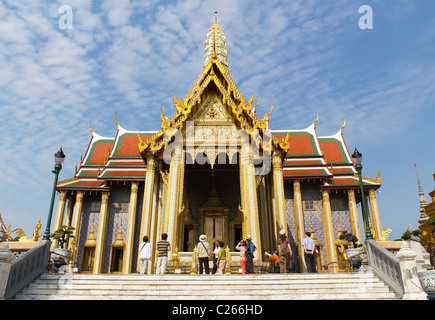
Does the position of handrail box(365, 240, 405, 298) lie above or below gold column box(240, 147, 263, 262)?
below

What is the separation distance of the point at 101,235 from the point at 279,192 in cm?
984

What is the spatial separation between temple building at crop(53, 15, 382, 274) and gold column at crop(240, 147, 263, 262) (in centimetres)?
4

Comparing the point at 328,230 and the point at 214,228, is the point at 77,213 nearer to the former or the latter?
the point at 214,228

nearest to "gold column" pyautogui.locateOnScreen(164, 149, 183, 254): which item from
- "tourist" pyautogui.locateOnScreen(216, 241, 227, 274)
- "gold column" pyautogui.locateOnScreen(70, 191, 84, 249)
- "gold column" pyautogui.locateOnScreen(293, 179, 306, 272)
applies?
"tourist" pyautogui.locateOnScreen(216, 241, 227, 274)

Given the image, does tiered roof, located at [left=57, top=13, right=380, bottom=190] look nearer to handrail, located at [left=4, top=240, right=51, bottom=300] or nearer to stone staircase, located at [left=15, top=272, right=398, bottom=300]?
handrail, located at [left=4, top=240, right=51, bottom=300]

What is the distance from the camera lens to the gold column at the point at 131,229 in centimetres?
1662

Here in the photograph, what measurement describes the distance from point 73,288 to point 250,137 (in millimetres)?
8520

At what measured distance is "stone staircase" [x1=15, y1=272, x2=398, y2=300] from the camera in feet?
22.4

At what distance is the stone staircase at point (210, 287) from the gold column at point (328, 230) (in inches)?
383

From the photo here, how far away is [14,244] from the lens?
955cm

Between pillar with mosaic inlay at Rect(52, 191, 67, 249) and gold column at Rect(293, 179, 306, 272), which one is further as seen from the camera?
pillar with mosaic inlay at Rect(52, 191, 67, 249)

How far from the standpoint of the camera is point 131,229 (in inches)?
685

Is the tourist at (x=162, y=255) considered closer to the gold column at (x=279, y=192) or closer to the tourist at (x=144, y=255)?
the tourist at (x=144, y=255)
